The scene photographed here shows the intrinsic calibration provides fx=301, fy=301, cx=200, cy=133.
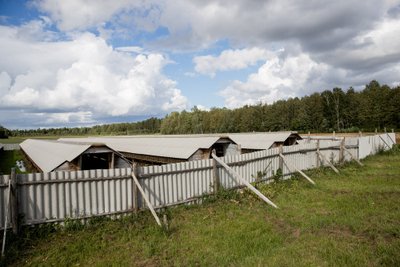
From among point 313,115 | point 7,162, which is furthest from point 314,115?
point 7,162

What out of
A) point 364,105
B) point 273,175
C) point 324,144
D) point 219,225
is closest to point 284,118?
point 364,105

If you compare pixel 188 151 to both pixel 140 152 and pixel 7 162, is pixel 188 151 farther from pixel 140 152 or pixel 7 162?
pixel 7 162

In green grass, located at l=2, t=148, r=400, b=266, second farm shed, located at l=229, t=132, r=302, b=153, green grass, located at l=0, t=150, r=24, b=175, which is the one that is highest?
second farm shed, located at l=229, t=132, r=302, b=153

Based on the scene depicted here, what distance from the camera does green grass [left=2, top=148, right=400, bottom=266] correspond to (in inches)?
236

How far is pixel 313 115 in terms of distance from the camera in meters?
73.1

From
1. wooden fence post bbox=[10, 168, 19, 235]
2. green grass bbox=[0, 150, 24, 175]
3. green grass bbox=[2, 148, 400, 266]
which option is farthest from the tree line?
wooden fence post bbox=[10, 168, 19, 235]

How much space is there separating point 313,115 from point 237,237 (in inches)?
2814

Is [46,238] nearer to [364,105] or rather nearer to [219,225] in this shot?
[219,225]

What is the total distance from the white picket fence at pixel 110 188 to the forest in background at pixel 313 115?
187 ft

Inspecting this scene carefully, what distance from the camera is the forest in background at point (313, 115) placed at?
5850 cm

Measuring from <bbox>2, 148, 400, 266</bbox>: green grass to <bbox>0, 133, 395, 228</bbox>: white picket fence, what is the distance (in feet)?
1.12

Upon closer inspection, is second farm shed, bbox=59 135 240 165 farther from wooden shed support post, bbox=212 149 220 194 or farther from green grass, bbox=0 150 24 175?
green grass, bbox=0 150 24 175

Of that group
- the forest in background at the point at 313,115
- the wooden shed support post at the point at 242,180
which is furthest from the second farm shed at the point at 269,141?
the forest in background at the point at 313,115

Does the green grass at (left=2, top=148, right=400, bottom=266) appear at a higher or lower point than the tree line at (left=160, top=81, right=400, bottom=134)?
lower
